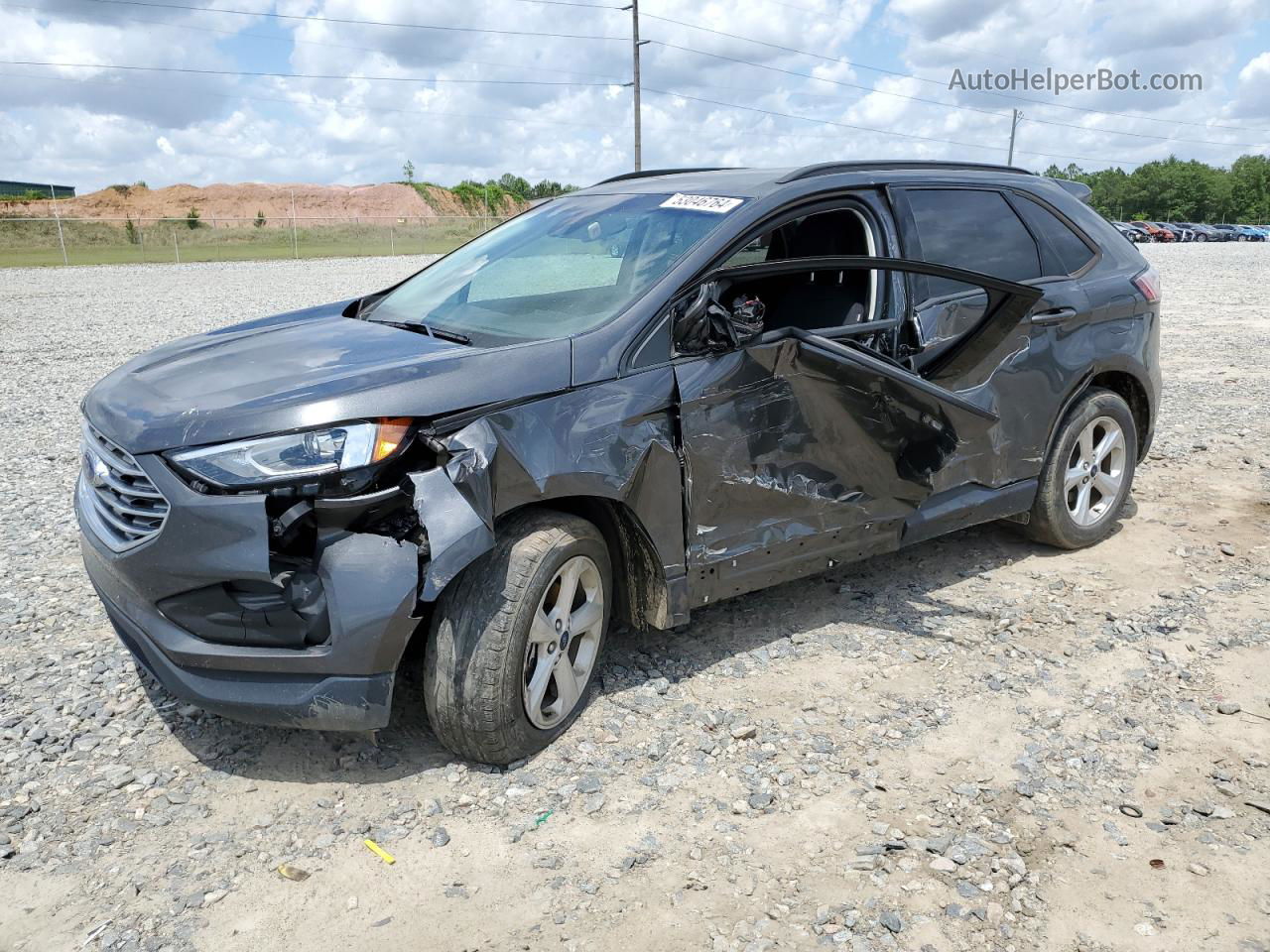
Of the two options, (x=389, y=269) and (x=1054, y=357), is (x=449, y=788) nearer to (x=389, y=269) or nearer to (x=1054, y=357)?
(x=1054, y=357)

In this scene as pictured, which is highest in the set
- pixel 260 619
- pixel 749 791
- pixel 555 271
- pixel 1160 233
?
pixel 555 271

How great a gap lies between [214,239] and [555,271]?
4740cm

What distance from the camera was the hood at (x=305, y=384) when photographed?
9.47 feet

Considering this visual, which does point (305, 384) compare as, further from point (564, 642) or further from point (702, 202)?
point (702, 202)

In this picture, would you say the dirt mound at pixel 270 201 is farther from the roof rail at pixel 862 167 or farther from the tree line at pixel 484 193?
the roof rail at pixel 862 167

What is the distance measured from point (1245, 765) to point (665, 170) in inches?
134

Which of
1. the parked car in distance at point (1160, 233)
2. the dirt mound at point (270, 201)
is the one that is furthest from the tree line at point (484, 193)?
the parked car in distance at point (1160, 233)

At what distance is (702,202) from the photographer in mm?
3953

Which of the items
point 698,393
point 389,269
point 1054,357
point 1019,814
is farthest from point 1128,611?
point 389,269

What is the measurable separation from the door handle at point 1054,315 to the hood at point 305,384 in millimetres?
2482

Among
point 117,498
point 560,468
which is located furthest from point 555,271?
point 117,498

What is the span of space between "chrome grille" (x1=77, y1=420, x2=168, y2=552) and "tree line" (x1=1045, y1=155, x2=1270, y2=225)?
105381 millimetres

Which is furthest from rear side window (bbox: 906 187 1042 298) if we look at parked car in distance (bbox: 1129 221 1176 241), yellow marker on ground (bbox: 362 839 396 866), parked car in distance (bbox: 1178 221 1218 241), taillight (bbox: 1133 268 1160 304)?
parked car in distance (bbox: 1178 221 1218 241)

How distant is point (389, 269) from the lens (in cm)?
2923
